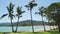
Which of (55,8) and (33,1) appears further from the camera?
(55,8)

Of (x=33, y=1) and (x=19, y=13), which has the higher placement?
(x=33, y=1)

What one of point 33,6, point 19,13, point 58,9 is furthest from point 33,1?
point 58,9

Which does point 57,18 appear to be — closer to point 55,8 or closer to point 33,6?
point 55,8

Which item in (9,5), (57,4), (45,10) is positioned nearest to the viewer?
(9,5)

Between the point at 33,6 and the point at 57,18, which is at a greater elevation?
the point at 33,6

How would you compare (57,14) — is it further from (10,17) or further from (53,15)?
(10,17)

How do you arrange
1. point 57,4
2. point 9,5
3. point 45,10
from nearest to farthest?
point 9,5
point 57,4
point 45,10

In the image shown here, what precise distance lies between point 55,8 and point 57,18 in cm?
362

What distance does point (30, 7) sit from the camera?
59.9 meters

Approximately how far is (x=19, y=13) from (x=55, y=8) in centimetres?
1314

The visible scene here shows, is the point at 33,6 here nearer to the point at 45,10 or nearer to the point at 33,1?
the point at 33,1

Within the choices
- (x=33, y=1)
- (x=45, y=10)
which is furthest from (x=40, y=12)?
(x=33, y=1)

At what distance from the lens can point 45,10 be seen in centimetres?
7188

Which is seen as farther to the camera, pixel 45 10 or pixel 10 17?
pixel 45 10
